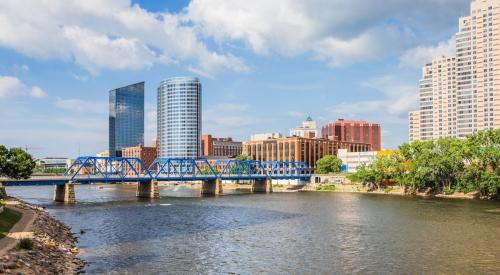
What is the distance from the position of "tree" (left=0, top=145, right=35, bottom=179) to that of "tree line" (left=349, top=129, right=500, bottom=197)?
4554 inches

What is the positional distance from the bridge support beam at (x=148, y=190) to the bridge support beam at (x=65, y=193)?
29027mm

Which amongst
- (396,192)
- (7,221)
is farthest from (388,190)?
(7,221)

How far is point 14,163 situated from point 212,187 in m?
91.0

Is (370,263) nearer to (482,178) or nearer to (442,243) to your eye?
(442,243)

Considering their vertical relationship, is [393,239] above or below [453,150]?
below

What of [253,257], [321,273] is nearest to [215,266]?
[253,257]

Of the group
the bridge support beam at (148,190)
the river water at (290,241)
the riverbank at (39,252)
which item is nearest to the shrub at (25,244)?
the riverbank at (39,252)

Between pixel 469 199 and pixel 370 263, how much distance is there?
10433 centimetres

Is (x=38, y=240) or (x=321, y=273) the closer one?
(x=321, y=273)

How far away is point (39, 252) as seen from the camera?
45875mm

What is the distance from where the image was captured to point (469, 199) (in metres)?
142

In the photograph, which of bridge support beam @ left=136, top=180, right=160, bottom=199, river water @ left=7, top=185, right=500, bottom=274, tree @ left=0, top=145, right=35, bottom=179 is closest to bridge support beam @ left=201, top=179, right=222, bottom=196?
bridge support beam @ left=136, top=180, right=160, bottom=199

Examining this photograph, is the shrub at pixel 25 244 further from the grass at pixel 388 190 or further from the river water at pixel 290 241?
the grass at pixel 388 190

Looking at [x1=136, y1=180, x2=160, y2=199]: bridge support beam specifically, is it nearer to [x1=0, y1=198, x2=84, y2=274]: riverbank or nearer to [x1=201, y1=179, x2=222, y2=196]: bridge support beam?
[x1=201, y1=179, x2=222, y2=196]: bridge support beam
